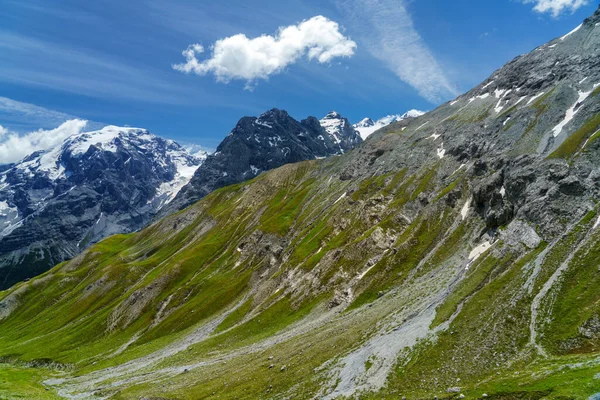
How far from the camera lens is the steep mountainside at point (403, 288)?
4084cm

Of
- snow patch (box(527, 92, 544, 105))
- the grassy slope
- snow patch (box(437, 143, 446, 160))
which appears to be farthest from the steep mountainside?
snow patch (box(527, 92, 544, 105))

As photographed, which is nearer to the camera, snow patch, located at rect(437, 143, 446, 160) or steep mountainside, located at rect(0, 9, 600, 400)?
steep mountainside, located at rect(0, 9, 600, 400)

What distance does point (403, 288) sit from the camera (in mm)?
76938

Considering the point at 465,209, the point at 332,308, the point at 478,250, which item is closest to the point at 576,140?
the point at 465,209

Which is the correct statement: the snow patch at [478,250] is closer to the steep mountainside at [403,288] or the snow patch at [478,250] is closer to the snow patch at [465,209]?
the steep mountainside at [403,288]

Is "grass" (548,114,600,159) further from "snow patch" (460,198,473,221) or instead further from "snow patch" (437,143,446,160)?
"snow patch" (437,143,446,160)

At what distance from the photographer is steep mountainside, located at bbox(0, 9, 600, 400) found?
40.8 m

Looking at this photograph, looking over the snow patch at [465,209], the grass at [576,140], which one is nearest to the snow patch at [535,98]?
the grass at [576,140]

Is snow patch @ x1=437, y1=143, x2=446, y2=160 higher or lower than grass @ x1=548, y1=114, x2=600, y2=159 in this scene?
higher

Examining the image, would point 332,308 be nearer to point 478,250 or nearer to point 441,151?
point 478,250

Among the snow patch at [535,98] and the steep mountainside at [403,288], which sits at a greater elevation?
the snow patch at [535,98]

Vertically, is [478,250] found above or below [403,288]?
above

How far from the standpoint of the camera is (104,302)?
528 feet

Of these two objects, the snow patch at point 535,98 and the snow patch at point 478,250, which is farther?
the snow patch at point 535,98
